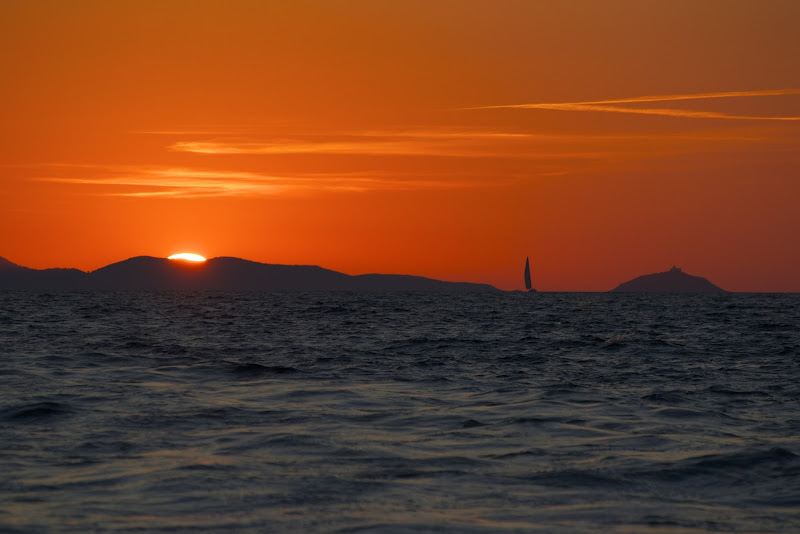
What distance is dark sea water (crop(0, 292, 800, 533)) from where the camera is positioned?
10766 mm

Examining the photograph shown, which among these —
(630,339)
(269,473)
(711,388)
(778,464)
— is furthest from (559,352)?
(269,473)

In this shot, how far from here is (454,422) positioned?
1788 cm

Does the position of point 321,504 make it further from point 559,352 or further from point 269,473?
point 559,352

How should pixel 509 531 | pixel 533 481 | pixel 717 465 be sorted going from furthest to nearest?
pixel 717 465
pixel 533 481
pixel 509 531

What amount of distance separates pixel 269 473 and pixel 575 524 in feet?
14.9

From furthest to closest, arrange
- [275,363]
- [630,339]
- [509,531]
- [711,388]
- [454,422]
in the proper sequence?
[630,339] < [275,363] < [711,388] < [454,422] < [509,531]

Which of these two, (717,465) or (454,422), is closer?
(717,465)

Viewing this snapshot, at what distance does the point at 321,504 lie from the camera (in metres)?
11.2

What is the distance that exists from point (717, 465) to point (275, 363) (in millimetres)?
19946

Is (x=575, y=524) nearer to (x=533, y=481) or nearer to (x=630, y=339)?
(x=533, y=481)

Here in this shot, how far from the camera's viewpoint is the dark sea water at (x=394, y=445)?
10.8 m

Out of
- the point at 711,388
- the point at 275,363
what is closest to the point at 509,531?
the point at 711,388

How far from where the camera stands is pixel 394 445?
1526 centimetres

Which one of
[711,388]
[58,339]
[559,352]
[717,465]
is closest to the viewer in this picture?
[717,465]
